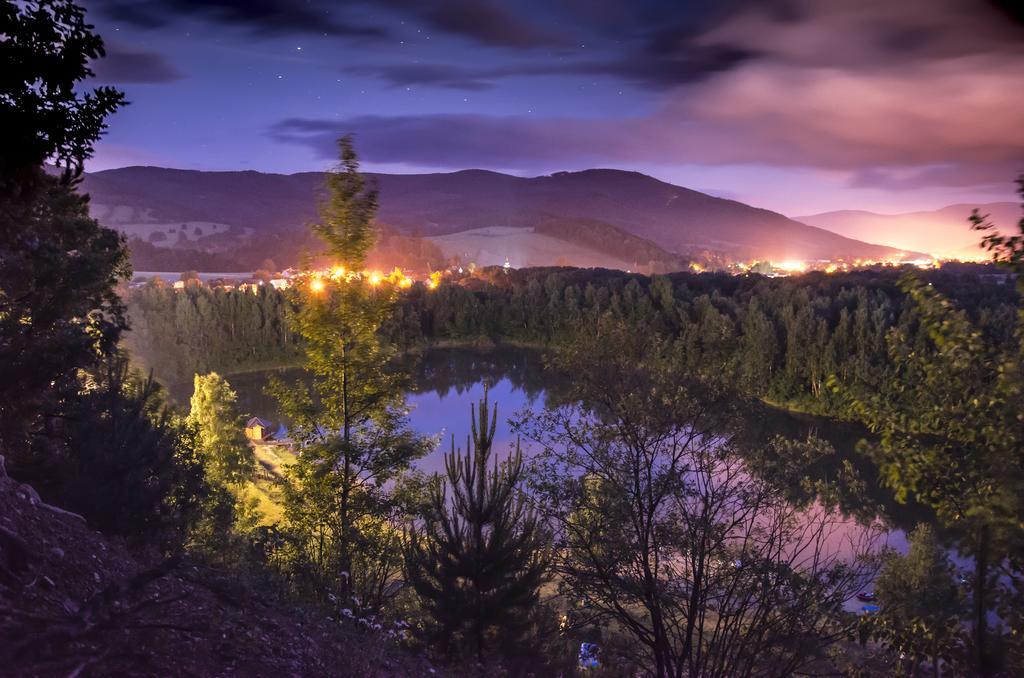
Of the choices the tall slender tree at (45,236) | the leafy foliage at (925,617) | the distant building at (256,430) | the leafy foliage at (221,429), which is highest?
the tall slender tree at (45,236)

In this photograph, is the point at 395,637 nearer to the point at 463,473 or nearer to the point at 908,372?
the point at 463,473

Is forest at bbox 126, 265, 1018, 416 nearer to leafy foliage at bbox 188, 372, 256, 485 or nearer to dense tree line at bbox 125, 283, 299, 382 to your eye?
dense tree line at bbox 125, 283, 299, 382

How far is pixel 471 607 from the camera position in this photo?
35.2ft

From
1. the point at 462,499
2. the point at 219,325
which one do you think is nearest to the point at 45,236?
the point at 462,499

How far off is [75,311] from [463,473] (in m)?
7.80

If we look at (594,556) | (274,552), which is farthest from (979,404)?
(274,552)

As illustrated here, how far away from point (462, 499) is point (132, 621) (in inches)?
266

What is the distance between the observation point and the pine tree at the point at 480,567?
10.7 metres

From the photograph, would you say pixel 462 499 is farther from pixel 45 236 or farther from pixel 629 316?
pixel 629 316

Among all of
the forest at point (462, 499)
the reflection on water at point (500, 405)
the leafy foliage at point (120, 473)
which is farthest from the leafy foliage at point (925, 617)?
the leafy foliage at point (120, 473)

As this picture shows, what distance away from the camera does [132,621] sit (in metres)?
5.07

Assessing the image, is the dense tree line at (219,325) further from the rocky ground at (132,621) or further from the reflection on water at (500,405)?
the rocky ground at (132,621)

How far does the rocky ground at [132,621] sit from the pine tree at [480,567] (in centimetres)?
276

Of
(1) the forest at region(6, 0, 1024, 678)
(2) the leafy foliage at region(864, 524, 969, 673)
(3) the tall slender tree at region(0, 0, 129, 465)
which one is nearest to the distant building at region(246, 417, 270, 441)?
(1) the forest at region(6, 0, 1024, 678)
